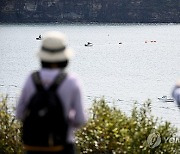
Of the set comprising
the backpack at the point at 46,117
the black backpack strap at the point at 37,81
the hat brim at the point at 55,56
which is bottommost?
the backpack at the point at 46,117

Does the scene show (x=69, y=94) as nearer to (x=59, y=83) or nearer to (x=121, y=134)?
(x=59, y=83)

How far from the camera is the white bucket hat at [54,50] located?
5242 mm

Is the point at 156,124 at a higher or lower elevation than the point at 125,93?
higher

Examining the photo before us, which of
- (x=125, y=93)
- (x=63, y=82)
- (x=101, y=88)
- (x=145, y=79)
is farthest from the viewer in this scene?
(x=145, y=79)

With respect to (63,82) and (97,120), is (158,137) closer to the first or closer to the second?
(97,120)

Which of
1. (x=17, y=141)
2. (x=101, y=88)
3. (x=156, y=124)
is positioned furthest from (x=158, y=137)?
(x=101, y=88)

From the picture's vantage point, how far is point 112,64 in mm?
84750

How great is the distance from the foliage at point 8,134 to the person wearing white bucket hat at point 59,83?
5003 millimetres

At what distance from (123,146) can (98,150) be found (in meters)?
0.37

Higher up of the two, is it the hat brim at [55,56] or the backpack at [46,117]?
the hat brim at [55,56]

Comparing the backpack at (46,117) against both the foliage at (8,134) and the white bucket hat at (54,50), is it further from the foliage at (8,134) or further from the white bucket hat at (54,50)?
the foliage at (8,134)

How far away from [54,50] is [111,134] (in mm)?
4742

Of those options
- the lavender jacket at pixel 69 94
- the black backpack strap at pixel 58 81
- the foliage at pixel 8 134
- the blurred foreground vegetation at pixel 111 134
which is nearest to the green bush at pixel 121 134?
the blurred foreground vegetation at pixel 111 134

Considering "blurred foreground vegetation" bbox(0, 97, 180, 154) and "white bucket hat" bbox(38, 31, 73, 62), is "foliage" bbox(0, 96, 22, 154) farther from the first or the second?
"white bucket hat" bbox(38, 31, 73, 62)
